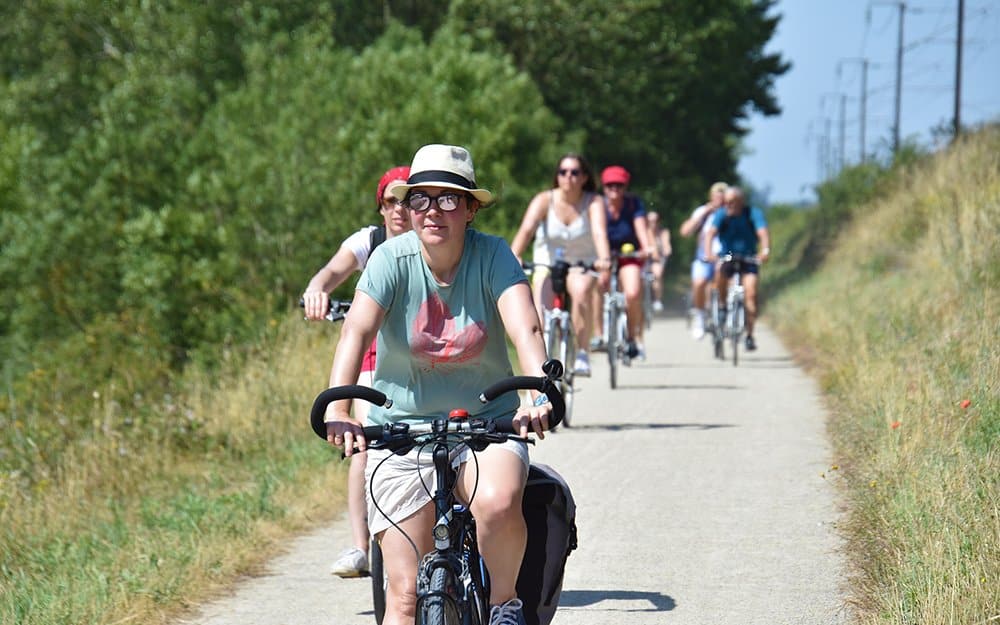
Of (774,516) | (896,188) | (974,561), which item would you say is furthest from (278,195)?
(974,561)

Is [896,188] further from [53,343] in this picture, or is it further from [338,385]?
[338,385]

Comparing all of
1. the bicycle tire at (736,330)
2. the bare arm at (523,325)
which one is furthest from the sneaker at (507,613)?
the bicycle tire at (736,330)

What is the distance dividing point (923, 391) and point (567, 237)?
12.0 feet

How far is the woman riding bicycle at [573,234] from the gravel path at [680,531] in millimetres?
845

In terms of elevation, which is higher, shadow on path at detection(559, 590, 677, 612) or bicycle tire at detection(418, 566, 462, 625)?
bicycle tire at detection(418, 566, 462, 625)

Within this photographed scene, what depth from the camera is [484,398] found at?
4293 mm

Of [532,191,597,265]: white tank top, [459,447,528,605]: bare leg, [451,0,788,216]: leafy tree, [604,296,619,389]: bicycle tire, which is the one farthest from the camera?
[451,0,788,216]: leafy tree

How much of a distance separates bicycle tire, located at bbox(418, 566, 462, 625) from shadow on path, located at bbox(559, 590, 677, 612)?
2124 mm

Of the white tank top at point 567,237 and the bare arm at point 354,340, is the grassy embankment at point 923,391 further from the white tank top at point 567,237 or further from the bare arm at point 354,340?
the white tank top at point 567,237

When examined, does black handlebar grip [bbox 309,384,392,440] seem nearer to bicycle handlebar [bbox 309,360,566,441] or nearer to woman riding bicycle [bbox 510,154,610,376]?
bicycle handlebar [bbox 309,360,566,441]

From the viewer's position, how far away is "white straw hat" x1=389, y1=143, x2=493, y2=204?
4.57 metres

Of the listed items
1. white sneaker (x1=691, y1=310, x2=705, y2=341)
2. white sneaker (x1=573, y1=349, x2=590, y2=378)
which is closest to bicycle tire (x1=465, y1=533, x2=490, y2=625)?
white sneaker (x1=573, y1=349, x2=590, y2=378)

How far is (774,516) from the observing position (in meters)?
7.96

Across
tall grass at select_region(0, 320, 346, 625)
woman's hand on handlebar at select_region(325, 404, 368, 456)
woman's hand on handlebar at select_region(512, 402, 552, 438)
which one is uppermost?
woman's hand on handlebar at select_region(512, 402, 552, 438)
